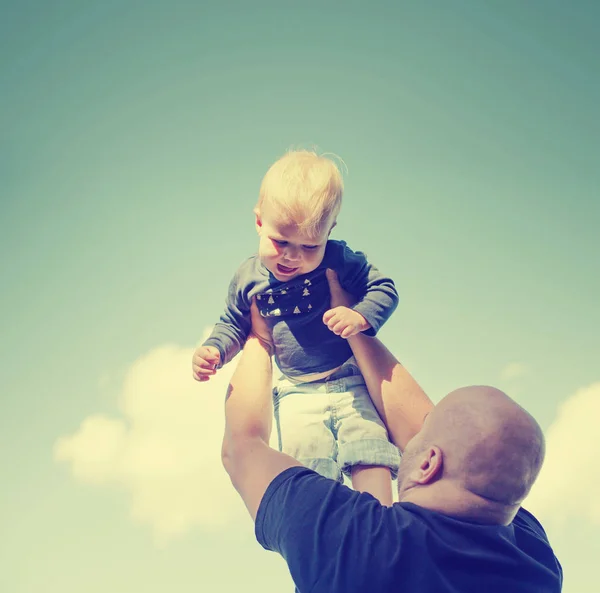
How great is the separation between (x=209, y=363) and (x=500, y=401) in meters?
1.15

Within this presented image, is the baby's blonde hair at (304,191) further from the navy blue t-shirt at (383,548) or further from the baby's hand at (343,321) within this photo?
the navy blue t-shirt at (383,548)

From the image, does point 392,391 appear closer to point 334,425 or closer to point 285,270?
point 334,425

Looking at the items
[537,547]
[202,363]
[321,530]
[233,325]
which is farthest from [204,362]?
[537,547]

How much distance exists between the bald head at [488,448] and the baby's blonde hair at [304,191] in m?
0.91

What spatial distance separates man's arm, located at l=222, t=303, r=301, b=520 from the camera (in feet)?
5.64

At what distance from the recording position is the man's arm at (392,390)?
7.24 feet

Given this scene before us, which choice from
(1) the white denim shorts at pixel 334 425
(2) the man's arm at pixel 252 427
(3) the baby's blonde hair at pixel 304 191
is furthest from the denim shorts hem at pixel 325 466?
(3) the baby's blonde hair at pixel 304 191

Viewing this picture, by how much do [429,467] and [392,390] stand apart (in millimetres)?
640

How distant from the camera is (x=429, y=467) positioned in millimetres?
1601

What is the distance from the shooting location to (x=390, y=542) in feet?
4.58

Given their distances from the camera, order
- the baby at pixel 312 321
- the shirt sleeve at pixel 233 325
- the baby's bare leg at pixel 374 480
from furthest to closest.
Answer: the shirt sleeve at pixel 233 325 < the baby at pixel 312 321 < the baby's bare leg at pixel 374 480

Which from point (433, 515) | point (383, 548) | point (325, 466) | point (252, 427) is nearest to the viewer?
point (383, 548)

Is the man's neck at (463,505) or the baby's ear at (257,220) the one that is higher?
the baby's ear at (257,220)

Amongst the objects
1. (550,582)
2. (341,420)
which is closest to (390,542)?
(550,582)
